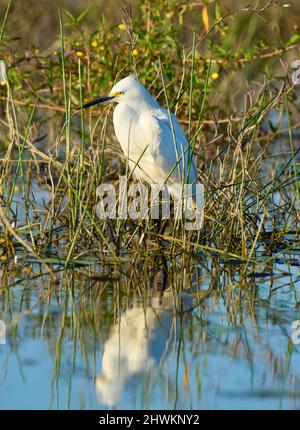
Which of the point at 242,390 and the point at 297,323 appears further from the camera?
the point at 297,323

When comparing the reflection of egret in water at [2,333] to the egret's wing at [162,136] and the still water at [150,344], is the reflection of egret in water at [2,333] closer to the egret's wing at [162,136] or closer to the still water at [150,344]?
the still water at [150,344]

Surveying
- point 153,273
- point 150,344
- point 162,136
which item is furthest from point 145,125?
point 150,344

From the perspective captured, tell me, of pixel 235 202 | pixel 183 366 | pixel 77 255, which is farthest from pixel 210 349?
pixel 235 202

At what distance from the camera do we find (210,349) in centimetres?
373

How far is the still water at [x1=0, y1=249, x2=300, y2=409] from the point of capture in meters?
3.24

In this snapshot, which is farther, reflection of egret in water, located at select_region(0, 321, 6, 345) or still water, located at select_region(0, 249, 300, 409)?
reflection of egret in water, located at select_region(0, 321, 6, 345)

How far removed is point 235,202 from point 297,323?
132 centimetres

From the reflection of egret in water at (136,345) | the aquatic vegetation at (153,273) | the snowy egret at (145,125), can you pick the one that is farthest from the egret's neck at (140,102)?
the reflection of egret in water at (136,345)

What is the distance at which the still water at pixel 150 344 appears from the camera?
Answer: 3236 mm

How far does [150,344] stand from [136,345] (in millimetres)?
58

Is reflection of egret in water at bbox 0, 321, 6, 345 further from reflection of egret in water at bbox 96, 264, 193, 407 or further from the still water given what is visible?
reflection of egret in water at bbox 96, 264, 193, 407

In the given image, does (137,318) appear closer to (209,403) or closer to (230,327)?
(230,327)

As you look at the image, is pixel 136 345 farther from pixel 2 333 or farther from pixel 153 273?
pixel 153 273

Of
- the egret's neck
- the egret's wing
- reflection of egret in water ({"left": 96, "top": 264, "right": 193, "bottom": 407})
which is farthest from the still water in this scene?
the egret's neck
